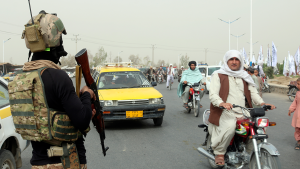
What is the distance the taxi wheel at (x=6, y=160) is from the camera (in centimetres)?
339

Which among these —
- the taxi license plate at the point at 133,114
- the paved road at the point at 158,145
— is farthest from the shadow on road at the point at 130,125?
the taxi license plate at the point at 133,114

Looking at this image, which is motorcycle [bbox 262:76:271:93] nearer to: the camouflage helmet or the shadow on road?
the shadow on road

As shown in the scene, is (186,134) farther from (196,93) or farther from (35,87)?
(35,87)

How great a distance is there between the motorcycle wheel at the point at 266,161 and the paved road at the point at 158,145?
51.0 inches

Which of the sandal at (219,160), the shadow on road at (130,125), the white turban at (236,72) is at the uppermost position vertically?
the white turban at (236,72)

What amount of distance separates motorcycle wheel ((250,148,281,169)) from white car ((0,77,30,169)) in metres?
2.90

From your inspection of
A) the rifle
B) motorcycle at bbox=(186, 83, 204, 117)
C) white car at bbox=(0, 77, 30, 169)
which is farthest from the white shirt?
motorcycle at bbox=(186, 83, 204, 117)

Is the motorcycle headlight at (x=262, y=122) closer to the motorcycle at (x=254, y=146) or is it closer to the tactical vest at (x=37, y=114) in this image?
the motorcycle at (x=254, y=146)

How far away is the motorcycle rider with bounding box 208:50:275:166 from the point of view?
386 cm

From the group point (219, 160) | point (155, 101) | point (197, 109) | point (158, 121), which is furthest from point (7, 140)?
point (197, 109)

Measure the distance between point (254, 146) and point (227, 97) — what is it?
0.84 metres

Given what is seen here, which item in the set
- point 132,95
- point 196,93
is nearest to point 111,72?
point 132,95

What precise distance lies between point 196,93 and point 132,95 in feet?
10.1

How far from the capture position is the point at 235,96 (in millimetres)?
4012
